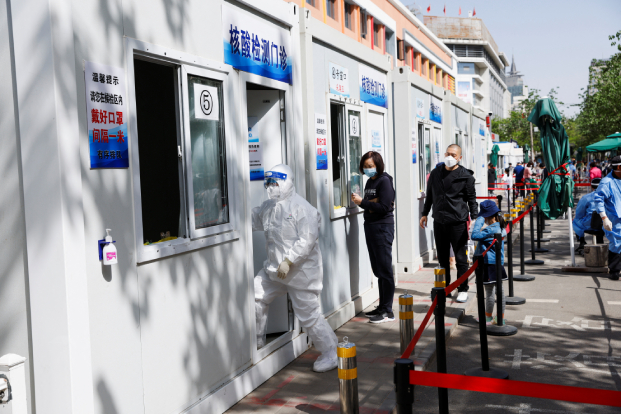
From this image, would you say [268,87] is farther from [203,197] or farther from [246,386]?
[246,386]

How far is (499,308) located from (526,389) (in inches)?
192

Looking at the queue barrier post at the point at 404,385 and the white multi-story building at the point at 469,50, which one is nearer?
the queue barrier post at the point at 404,385

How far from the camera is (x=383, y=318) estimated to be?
7.48 m

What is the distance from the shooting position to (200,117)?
4648 mm

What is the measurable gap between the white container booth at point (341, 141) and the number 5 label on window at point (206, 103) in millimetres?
1852

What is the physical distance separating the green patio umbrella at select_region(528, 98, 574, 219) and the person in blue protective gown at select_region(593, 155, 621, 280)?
3.78ft

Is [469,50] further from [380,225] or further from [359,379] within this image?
[359,379]

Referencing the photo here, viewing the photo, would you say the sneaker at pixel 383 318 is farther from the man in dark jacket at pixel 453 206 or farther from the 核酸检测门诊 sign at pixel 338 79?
the 核酸检测门诊 sign at pixel 338 79

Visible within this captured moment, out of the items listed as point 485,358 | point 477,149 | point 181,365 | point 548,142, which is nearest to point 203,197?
point 181,365

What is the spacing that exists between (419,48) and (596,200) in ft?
63.8

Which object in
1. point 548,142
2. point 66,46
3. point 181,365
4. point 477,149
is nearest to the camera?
point 66,46

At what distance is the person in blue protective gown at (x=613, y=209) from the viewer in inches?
401

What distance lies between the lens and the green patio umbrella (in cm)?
1152

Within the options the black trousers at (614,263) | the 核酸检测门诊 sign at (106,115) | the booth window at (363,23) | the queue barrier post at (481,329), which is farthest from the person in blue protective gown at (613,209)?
the booth window at (363,23)
